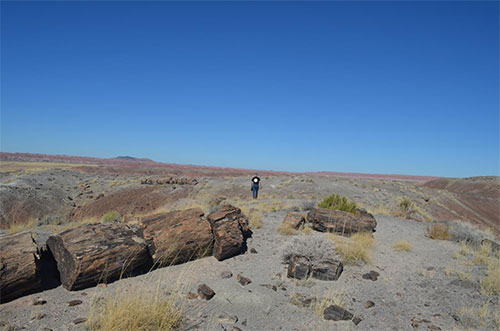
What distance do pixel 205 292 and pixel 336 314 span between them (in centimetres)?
219

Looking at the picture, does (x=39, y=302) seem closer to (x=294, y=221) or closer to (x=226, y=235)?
(x=226, y=235)

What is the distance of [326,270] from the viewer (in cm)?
602

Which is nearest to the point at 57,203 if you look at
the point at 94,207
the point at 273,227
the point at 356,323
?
the point at 94,207

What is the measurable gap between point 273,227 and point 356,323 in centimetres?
588

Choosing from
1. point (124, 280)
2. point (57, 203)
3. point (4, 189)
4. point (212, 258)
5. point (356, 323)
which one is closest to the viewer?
Result: point (356, 323)

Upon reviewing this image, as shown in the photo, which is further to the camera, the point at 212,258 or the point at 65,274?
the point at 212,258

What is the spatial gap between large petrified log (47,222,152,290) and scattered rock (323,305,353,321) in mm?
3520

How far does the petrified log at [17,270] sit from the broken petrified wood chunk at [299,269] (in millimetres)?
4569

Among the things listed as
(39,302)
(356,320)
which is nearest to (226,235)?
(356,320)

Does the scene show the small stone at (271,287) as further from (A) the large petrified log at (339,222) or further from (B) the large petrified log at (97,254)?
(A) the large petrified log at (339,222)

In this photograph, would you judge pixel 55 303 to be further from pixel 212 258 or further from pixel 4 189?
pixel 4 189

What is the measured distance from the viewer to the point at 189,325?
3975mm

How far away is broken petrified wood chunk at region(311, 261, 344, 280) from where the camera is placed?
19.6 feet

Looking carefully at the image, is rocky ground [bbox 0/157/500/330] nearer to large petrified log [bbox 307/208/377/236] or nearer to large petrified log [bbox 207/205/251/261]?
large petrified log [bbox 207/205/251/261]
